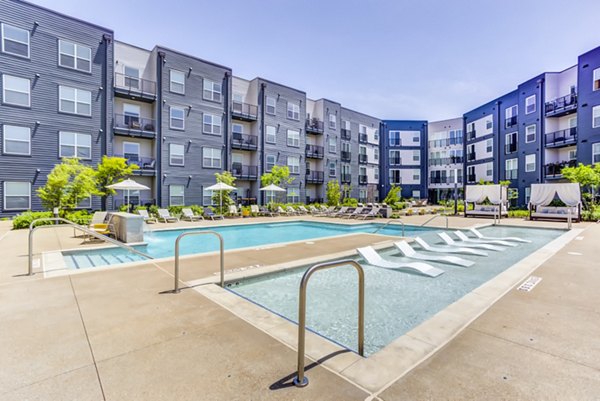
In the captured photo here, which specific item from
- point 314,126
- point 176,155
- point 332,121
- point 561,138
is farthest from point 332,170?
point 561,138

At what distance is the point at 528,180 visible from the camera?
27281mm

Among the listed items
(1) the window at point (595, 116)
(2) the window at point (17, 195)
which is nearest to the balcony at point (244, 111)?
(2) the window at point (17, 195)

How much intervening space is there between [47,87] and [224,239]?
1502 centimetres

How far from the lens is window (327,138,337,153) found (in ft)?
115

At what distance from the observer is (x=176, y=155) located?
74.9 ft

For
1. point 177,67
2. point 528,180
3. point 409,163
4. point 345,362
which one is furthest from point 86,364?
point 409,163

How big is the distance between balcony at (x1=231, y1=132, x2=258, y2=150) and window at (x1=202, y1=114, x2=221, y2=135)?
5.10 ft

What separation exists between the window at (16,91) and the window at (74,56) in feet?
7.69

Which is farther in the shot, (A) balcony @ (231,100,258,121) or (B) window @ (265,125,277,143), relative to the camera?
(B) window @ (265,125,277,143)

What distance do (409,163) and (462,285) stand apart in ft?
130

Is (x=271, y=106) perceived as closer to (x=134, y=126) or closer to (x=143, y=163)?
(x=134, y=126)

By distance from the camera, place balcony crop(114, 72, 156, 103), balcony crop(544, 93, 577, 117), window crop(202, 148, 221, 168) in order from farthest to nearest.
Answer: window crop(202, 148, 221, 168) < balcony crop(544, 93, 577, 117) < balcony crop(114, 72, 156, 103)

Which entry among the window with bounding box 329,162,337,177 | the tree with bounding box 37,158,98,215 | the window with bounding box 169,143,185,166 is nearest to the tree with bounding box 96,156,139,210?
the tree with bounding box 37,158,98,215

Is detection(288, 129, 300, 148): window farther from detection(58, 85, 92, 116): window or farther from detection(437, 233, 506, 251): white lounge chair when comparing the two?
detection(437, 233, 506, 251): white lounge chair
